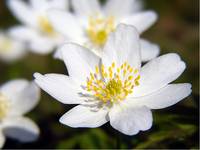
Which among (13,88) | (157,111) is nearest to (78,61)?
(157,111)

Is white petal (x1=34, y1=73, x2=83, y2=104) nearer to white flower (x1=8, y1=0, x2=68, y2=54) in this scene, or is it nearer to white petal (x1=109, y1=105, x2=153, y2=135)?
white petal (x1=109, y1=105, x2=153, y2=135)

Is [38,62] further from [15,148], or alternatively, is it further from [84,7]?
[15,148]

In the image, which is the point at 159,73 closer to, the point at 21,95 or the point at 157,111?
the point at 157,111

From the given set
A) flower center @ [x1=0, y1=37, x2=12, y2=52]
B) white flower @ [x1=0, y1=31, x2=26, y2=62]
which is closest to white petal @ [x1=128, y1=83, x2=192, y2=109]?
white flower @ [x1=0, y1=31, x2=26, y2=62]

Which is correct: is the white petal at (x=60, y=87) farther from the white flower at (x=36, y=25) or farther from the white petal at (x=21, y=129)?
the white flower at (x=36, y=25)

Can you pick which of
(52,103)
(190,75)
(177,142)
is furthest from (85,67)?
(190,75)

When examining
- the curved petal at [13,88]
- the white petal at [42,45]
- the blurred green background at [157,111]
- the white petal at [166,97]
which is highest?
the white petal at [166,97]

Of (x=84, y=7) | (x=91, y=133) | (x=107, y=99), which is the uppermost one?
(x=84, y=7)

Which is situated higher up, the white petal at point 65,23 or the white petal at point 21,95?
the white petal at point 65,23

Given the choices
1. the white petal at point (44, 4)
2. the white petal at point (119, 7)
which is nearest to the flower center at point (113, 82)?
the white petal at point (119, 7)
